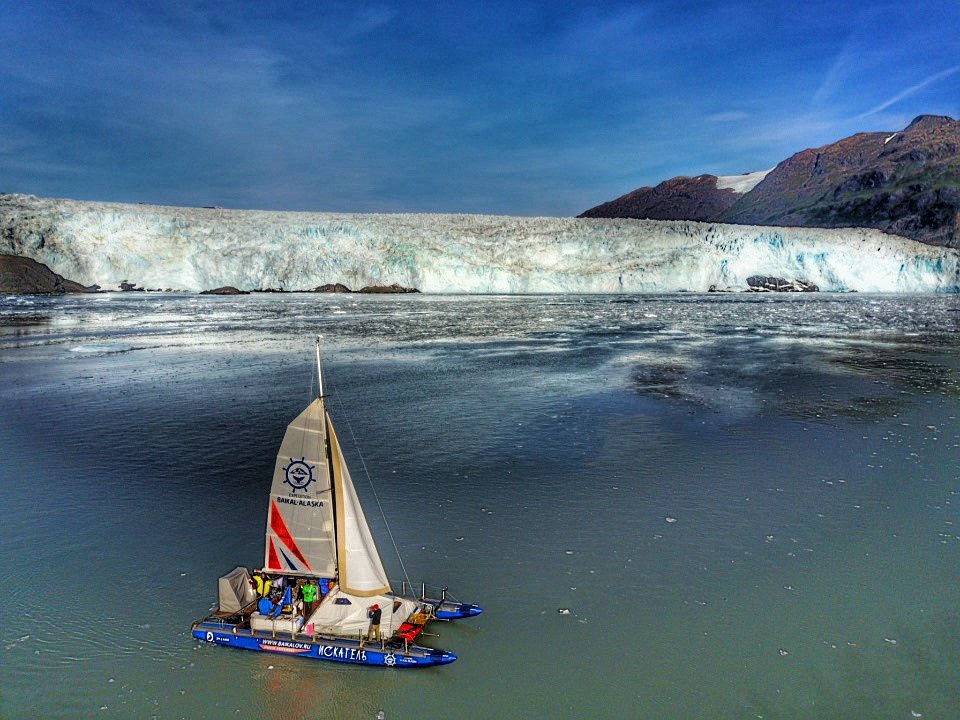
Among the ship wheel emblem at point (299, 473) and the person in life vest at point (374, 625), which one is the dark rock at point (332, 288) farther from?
the person in life vest at point (374, 625)

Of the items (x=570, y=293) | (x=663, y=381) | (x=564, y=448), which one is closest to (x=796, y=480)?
(x=564, y=448)

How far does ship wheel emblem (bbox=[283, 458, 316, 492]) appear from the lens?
642 centimetres

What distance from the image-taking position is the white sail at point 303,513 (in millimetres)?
6418

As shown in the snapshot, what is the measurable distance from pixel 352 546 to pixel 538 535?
282 centimetres

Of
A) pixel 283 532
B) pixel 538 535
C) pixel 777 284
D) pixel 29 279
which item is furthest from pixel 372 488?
pixel 777 284

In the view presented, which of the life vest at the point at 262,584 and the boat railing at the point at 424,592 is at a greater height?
the life vest at the point at 262,584

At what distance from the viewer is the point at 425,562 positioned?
775 centimetres

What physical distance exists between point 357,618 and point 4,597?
398cm

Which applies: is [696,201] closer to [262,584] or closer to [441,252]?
[441,252]

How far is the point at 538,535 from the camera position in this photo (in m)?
8.35

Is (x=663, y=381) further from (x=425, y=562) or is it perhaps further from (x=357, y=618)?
(x=357, y=618)

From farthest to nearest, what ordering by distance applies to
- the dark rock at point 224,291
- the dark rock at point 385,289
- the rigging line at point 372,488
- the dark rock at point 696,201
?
the dark rock at point 696,201
the dark rock at point 385,289
the dark rock at point 224,291
the rigging line at point 372,488

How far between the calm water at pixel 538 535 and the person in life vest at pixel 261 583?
606 millimetres

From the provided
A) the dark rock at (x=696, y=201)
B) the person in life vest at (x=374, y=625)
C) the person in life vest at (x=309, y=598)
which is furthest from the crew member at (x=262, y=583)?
the dark rock at (x=696, y=201)
